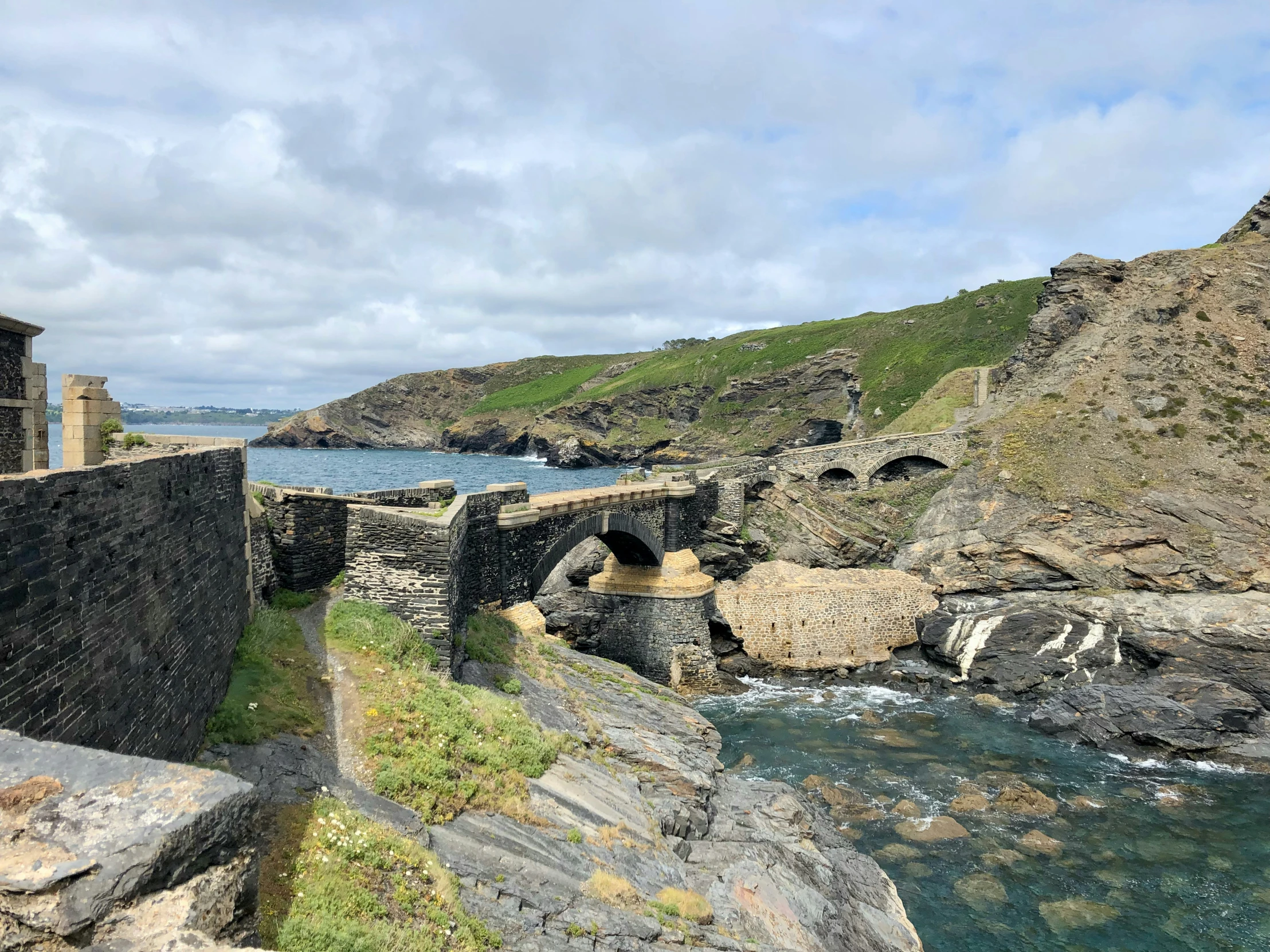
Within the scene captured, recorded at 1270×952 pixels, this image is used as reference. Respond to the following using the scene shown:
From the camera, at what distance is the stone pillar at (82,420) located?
1711cm

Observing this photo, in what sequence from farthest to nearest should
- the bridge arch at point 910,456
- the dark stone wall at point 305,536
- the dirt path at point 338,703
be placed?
1. the bridge arch at point 910,456
2. the dark stone wall at point 305,536
3. the dirt path at point 338,703

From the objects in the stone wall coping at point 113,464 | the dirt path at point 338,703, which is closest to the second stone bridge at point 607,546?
the dirt path at point 338,703

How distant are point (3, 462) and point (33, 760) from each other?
1294cm

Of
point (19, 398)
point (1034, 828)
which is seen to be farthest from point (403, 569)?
point (1034, 828)

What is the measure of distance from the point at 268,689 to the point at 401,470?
335ft

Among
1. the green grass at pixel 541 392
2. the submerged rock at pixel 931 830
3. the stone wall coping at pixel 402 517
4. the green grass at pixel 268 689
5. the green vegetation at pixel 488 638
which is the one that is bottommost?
the submerged rock at pixel 931 830

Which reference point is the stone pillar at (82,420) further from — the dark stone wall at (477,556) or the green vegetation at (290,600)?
the dark stone wall at (477,556)

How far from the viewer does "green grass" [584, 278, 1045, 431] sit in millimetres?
89688

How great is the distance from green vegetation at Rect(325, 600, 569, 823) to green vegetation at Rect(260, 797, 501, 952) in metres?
1.92

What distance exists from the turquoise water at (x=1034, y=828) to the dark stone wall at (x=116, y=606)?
57.3 ft

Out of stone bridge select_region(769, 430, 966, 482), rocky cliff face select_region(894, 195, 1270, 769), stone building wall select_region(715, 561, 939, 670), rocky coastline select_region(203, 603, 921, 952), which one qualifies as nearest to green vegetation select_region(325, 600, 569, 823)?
rocky coastline select_region(203, 603, 921, 952)

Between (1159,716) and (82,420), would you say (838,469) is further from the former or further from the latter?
(82,420)

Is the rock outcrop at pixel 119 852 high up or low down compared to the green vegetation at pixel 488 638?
up

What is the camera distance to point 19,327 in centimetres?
1540
